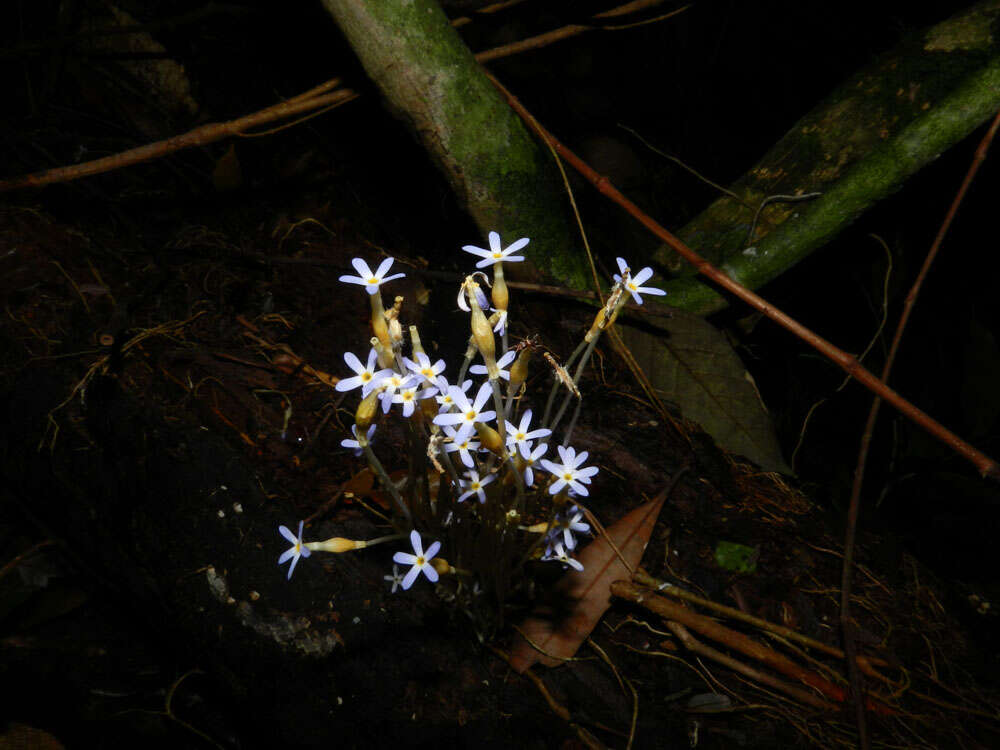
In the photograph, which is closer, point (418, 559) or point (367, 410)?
point (367, 410)

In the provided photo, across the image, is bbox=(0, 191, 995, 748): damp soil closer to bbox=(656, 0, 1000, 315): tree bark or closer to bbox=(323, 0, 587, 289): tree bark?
bbox=(323, 0, 587, 289): tree bark

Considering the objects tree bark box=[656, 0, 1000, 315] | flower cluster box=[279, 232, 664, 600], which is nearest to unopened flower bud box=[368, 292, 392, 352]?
flower cluster box=[279, 232, 664, 600]

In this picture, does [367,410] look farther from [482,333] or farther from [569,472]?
[569,472]

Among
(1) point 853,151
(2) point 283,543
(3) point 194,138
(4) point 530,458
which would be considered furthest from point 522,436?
(1) point 853,151

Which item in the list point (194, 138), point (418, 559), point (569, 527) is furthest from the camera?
point (194, 138)

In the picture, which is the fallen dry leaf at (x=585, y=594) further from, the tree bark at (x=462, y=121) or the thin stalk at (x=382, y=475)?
the tree bark at (x=462, y=121)

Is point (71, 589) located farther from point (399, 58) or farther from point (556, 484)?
point (399, 58)
